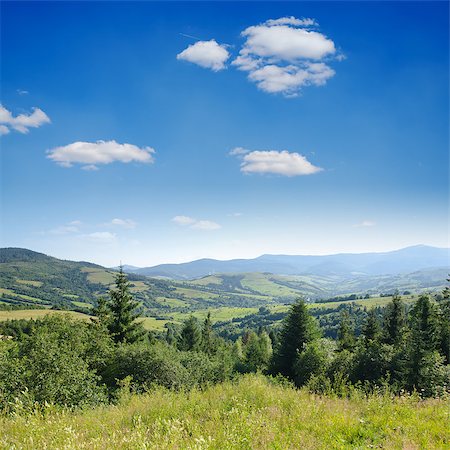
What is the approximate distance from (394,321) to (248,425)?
40.3m

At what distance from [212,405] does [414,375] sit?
16948mm

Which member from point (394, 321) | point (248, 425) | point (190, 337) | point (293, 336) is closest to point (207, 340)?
point (190, 337)

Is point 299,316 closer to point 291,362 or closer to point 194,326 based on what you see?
point 291,362

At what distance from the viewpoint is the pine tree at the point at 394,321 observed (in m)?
39.7

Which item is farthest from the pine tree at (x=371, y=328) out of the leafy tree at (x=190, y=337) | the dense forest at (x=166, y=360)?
the leafy tree at (x=190, y=337)

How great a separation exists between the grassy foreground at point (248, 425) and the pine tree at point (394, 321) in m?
35.4

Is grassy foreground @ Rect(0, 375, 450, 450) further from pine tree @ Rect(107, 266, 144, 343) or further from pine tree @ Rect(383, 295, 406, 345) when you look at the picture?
pine tree @ Rect(383, 295, 406, 345)

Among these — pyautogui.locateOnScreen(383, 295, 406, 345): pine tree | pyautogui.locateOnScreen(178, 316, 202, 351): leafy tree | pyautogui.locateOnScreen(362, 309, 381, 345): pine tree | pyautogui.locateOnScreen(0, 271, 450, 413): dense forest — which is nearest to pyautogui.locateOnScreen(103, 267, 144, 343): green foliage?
pyautogui.locateOnScreen(0, 271, 450, 413): dense forest

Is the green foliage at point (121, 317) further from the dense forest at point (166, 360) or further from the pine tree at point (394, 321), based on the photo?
the pine tree at point (394, 321)

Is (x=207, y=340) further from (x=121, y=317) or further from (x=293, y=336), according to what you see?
(x=121, y=317)

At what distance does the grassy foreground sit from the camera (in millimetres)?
5625

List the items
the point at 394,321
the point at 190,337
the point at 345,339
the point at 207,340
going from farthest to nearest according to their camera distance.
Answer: the point at 207,340 → the point at 190,337 → the point at 345,339 → the point at 394,321

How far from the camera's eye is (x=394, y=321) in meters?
40.2

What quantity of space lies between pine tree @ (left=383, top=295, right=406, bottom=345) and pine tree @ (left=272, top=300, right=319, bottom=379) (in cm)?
997
